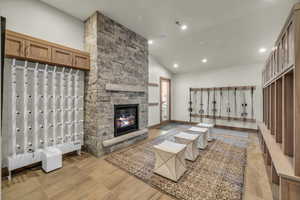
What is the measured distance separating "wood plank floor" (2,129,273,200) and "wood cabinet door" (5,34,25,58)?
2.20m

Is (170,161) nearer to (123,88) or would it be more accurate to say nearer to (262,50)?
(123,88)

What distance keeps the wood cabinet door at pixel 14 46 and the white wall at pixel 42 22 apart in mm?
383

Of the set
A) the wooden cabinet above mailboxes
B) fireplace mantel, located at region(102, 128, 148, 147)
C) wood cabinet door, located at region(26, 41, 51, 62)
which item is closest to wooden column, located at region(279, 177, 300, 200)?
fireplace mantel, located at region(102, 128, 148, 147)

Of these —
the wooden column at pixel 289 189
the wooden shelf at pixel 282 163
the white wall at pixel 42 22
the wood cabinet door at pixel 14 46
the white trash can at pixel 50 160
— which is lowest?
the white trash can at pixel 50 160

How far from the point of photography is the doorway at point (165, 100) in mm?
6962

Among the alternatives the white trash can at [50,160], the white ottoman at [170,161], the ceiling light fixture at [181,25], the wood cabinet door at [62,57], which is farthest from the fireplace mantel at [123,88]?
the ceiling light fixture at [181,25]

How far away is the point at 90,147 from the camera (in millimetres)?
3305

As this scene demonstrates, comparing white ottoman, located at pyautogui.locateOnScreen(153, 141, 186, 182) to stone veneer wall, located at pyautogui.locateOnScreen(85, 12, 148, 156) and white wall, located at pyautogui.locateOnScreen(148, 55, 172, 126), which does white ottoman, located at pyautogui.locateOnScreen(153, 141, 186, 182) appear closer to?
stone veneer wall, located at pyautogui.locateOnScreen(85, 12, 148, 156)

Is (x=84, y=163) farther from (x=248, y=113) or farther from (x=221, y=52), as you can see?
(x=248, y=113)

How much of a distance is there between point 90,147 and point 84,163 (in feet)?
1.63

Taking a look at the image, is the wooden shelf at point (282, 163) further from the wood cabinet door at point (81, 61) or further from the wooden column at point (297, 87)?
the wood cabinet door at point (81, 61)

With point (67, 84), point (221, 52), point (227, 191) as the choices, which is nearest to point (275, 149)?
point (227, 191)

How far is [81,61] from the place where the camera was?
318 centimetres

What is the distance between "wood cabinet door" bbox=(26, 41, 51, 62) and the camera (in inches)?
96.3
